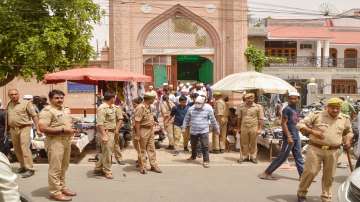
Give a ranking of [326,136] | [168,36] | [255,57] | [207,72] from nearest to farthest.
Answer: [326,136], [168,36], [255,57], [207,72]

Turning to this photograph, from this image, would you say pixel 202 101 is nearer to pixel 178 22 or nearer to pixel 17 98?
pixel 17 98

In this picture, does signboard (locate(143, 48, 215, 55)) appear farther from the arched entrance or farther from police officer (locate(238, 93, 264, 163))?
police officer (locate(238, 93, 264, 163))

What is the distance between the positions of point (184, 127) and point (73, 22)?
7064 millimetres

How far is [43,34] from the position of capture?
15094 millimetres

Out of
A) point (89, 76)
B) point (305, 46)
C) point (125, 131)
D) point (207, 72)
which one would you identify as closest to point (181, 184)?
point (89, 76)

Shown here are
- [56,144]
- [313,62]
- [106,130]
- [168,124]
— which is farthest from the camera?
[313,62]

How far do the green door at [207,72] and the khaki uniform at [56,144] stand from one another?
18.6 m

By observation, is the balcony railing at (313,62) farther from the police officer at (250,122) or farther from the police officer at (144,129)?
the police officer at (144,129)

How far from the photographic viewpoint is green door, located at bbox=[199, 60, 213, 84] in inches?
1018

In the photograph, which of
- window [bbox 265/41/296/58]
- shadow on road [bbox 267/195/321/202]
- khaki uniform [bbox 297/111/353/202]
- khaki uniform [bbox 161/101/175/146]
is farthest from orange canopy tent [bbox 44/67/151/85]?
window [bbox 265/41/296/58]

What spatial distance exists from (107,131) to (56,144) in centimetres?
181

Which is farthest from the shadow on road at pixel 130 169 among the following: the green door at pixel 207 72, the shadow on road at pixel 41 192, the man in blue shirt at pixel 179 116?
the green door at pixel 207 72

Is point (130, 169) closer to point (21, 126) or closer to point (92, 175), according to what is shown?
point (92, 175)

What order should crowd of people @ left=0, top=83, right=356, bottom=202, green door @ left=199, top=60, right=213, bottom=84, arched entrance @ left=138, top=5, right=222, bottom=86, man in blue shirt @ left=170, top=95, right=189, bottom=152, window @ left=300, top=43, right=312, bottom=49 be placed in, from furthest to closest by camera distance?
window @ left=300, top=43, right=312, bottom=49 < green door @ left=199, top=60, right=213, bottom=84 < arched entrance @ left=138, top=5, right=222, bottom=86 < man in blue shirt @ left=170, top=95, right=189, bottom=152 < crowd of people @ left=0, top=83, right=356, bottom=202
